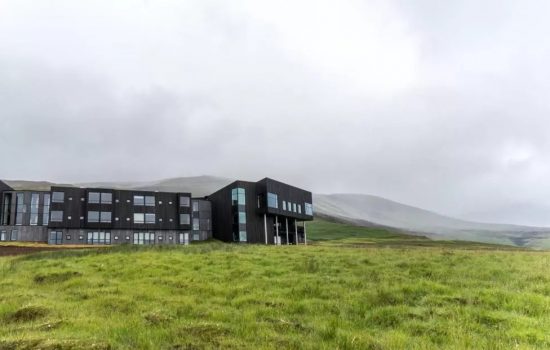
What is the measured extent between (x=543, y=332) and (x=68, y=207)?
294 ft

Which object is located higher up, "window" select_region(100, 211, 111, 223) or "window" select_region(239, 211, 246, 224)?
"window" select_region(100, 211, 111, 223)

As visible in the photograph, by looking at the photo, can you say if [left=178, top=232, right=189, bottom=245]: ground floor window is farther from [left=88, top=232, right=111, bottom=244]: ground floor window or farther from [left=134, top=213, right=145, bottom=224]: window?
[left=88, top=232, right=111, bottom=244]: ground floor window

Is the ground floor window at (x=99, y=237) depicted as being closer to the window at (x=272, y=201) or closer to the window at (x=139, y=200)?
the window at (x=139, y=200)

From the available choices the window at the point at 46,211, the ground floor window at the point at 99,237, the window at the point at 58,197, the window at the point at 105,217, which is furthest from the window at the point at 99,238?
the window at the point at 46,211

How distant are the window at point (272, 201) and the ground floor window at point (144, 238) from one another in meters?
26.4

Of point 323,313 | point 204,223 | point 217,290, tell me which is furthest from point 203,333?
point 204,223

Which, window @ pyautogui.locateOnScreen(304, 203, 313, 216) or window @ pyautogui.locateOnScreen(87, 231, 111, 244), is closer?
window @ pyautogui.locateOnScreen(87, 231, 111, 244)

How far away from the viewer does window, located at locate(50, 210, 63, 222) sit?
85.4 meters

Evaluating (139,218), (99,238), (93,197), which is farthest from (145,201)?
(99,238)

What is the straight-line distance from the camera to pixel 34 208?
89.6 meters

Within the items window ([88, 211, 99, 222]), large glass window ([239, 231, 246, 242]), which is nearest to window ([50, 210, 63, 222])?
window ([88, 211, 99, 222])

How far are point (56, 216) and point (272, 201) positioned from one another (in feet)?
142

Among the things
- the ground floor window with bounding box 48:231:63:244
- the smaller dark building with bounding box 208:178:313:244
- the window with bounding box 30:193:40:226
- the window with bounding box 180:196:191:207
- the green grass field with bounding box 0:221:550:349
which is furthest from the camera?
the window with bounding box 180:196:191:207

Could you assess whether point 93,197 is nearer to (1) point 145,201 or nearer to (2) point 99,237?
(2) point 99,237
